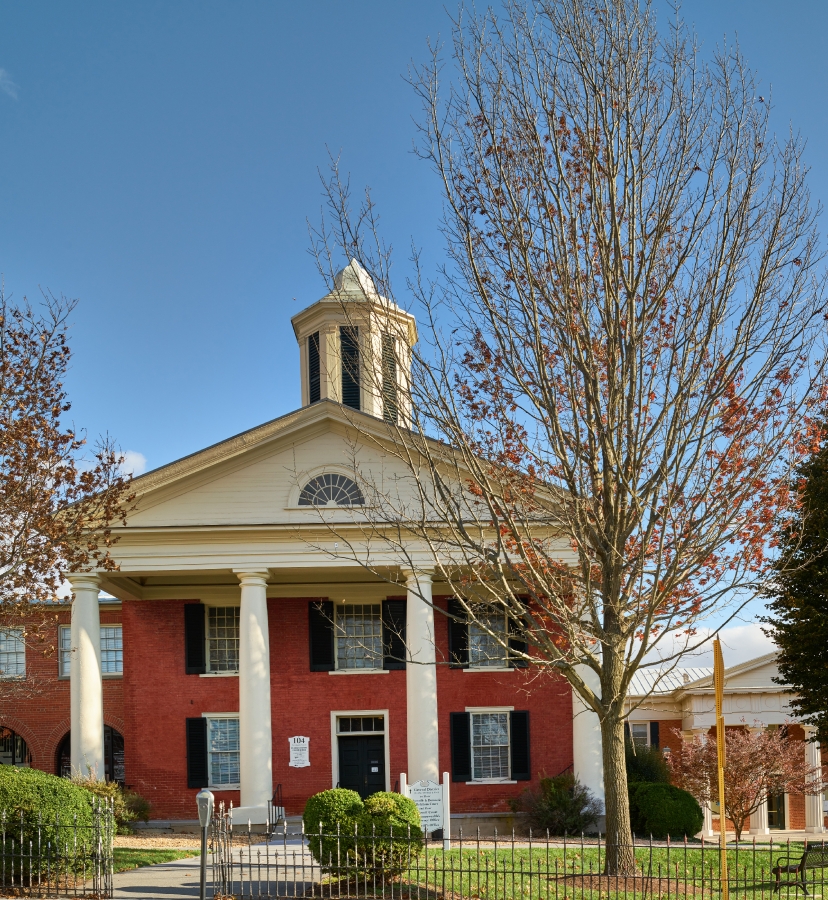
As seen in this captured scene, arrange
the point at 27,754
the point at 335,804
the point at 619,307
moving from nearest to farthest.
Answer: the point at 619,307 → the point at 335,804 → the point at 27,754

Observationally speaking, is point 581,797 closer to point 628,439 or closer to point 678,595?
point 678,595

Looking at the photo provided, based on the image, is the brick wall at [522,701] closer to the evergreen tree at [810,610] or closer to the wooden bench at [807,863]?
the evergreen tree at [810,610]

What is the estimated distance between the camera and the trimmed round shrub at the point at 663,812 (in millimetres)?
22047

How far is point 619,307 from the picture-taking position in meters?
13.0

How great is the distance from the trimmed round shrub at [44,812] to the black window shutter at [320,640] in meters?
12.2

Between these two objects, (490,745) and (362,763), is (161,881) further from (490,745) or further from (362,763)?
(490,745)

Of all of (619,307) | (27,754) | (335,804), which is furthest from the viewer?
(27,754)

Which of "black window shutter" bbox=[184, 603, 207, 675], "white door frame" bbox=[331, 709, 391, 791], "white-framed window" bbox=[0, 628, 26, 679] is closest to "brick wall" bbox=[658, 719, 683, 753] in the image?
"white door frame" bbox=[331, 709, 391, 791]

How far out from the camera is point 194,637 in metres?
26.8

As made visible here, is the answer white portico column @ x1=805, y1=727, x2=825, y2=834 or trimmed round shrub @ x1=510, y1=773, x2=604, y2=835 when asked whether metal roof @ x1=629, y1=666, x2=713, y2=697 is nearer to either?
white portico column @ x1=805, y1=727, x2=825, y2=834

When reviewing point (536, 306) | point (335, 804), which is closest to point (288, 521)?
point (335, 804)

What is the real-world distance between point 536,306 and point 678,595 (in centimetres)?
431

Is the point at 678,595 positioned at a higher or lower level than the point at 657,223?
lower

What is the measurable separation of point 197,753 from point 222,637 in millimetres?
2893
